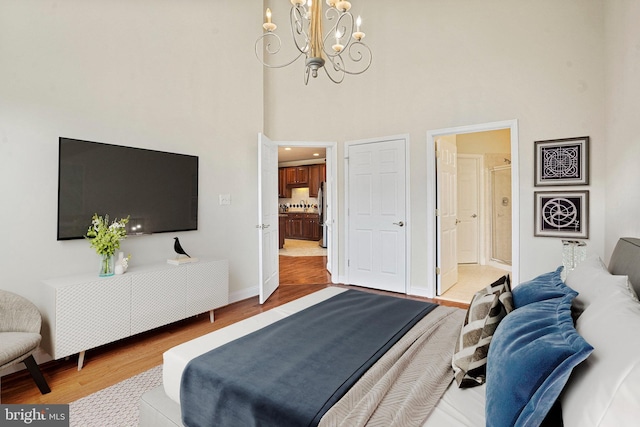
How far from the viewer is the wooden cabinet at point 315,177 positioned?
9.19 meters

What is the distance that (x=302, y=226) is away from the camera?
9508 millimetres

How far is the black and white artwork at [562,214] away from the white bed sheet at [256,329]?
262cm

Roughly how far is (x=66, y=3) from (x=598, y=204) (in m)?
5.04

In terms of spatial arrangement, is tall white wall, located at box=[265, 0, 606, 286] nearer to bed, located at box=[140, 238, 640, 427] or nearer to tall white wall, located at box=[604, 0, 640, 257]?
tall white wall, located at box=[604, 0, 640, 257]

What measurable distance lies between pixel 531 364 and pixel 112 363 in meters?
2.78

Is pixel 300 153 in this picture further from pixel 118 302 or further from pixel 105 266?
pixel 118 302

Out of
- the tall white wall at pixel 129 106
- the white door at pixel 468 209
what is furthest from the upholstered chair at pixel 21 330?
the white door at pixel 468 209

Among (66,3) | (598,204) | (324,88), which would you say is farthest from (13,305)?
Answer: (598,204)

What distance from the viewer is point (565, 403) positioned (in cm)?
73

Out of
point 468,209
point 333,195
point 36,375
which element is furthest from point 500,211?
point 36,375

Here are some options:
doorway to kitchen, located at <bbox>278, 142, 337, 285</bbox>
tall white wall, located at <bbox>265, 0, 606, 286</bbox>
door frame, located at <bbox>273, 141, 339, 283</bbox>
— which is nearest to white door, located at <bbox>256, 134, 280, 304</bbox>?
tall white wall, located at <bbox>265, 0, 606, 286</bbox>

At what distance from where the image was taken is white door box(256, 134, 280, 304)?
146 inches

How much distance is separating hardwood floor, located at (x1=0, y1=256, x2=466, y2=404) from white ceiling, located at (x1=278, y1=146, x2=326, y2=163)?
455 centimetres

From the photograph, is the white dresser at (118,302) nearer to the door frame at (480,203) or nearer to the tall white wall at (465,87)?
the tall white wall at (465,87)
